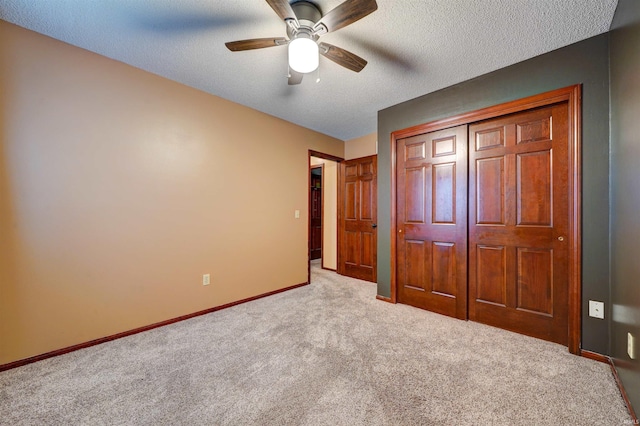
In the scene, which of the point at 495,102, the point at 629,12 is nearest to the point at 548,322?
the point at 495,102

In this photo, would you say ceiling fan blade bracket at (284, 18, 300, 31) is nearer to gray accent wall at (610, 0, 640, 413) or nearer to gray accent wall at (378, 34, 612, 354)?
gray accent wall at (610, 0, 640, 413)

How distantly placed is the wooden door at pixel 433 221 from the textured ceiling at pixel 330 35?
0.69m

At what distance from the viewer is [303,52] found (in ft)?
5.17

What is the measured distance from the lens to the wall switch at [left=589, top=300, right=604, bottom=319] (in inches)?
72.4

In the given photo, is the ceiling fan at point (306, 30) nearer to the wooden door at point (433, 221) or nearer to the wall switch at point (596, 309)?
the wooden door at point (433, 221)

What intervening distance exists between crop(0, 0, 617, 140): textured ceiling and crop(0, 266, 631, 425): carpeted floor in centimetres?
245

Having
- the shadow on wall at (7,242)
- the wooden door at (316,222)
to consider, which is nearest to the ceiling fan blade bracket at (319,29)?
the shadow on wall at (7,242)

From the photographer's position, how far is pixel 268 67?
7.53ft

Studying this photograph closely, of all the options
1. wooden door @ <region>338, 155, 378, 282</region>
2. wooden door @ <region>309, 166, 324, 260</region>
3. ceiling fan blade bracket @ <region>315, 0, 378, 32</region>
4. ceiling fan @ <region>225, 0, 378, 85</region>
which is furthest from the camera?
wooden door @ <region>309, 166, 324, 260</region>

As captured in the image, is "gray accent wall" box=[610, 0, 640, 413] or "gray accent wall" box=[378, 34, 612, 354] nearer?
"gray accent wall" box=[610, 0, 640, 413]

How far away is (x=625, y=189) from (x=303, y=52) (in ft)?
7.08

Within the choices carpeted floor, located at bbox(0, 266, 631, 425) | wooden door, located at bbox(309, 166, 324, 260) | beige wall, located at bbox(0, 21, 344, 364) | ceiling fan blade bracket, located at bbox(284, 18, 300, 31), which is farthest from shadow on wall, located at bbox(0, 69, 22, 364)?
wooden door, located at bbox(309, 166, 324, 260)

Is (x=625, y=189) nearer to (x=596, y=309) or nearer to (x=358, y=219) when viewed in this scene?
(x=596, y=309)

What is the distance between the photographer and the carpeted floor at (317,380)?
1352 millimetres
